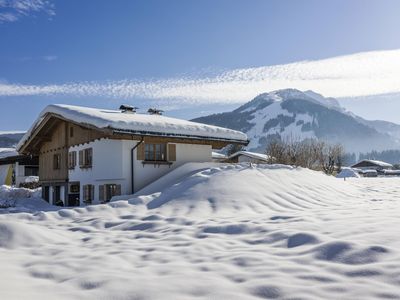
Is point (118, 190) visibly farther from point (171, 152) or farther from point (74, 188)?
point (74, 188)

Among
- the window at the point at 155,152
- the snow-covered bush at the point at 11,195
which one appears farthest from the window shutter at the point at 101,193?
the snow-covered bush at the point at 11,195

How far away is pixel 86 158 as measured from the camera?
811 inches

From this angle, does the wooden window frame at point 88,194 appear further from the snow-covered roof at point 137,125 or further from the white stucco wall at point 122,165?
the snow-covered roof at point 137,125

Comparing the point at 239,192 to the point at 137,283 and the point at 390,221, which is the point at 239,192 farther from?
the point at 137,283

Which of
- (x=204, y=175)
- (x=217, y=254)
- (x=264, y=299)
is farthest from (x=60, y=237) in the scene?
(x=204, y=175)

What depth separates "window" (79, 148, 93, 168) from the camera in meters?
20.2

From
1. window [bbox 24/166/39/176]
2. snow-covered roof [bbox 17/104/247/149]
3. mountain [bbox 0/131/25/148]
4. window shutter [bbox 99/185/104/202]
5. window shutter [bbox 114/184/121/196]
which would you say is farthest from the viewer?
mountain [bbox 0/131/25/148]

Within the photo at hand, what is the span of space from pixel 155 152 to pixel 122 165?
6.14 feet

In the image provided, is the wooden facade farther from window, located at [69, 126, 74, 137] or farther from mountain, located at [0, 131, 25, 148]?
mountain, located at [0, 131, 25, 148]

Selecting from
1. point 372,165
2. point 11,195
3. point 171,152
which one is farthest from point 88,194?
point 372,165

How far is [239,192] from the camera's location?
43.3ft

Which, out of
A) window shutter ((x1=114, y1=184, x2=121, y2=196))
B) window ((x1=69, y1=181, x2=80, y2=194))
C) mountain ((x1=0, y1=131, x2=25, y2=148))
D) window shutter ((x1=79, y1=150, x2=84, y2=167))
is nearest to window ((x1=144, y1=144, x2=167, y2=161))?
window shutter ((x1=114, y1=184, x2=121, y2=196))

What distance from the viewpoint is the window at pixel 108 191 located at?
18.0 m

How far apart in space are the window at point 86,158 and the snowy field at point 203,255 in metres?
8.43
